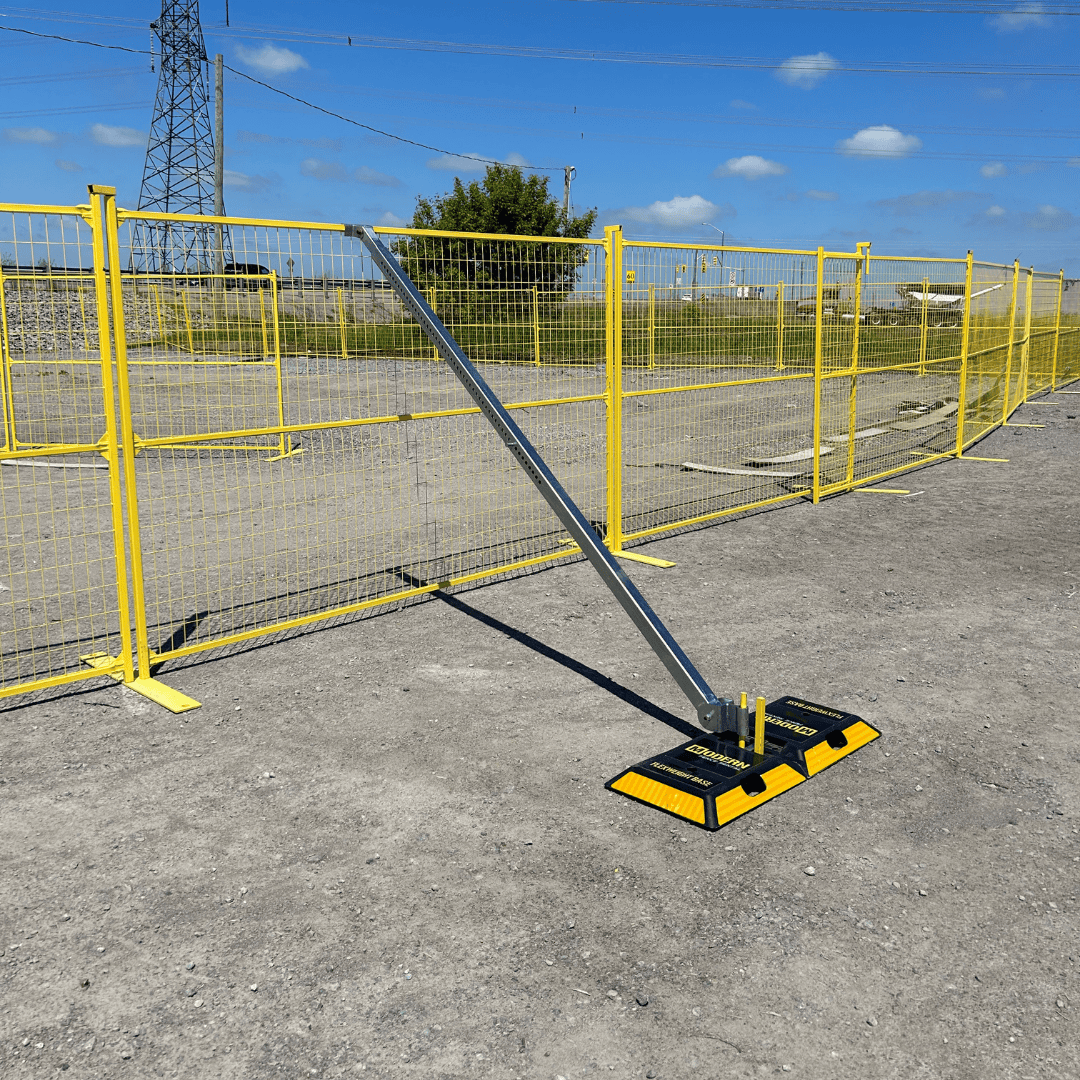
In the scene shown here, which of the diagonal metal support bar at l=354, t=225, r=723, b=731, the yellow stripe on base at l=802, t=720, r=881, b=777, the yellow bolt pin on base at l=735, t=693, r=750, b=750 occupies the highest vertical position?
the diagonal metal support bar at l=354, t=225, r=723, b=731

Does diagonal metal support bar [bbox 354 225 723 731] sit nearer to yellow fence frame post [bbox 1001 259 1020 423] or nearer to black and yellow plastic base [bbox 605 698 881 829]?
black and yellow plastic base [bbox 605 698 881 829]

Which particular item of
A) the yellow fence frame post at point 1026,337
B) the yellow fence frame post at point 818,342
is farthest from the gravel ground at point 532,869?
the yellow fence frame post at point 1026,337

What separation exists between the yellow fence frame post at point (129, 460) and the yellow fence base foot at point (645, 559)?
3618 mm

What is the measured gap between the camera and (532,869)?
3.63 m

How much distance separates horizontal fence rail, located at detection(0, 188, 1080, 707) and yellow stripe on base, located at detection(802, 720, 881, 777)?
3271 millimetres

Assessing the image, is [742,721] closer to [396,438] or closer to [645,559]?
[645,559]

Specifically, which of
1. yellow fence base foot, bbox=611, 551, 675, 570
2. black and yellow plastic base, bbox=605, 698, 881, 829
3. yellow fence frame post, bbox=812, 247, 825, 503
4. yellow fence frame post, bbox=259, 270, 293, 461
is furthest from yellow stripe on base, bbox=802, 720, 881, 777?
yellow fence frame post, bbox=259, 270, 293, 461

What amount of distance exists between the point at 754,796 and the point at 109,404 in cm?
379

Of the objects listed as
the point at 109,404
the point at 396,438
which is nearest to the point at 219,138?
the point at 396,438

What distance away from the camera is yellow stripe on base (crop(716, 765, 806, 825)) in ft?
12.9

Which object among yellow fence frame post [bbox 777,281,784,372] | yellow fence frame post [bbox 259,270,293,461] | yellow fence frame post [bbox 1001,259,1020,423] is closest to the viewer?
yellow fence frame post [bbox 777,281,784,372]

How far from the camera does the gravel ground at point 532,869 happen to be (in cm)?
279

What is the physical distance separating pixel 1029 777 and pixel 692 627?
2.35m

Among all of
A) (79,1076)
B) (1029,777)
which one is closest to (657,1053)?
(79,1076)
